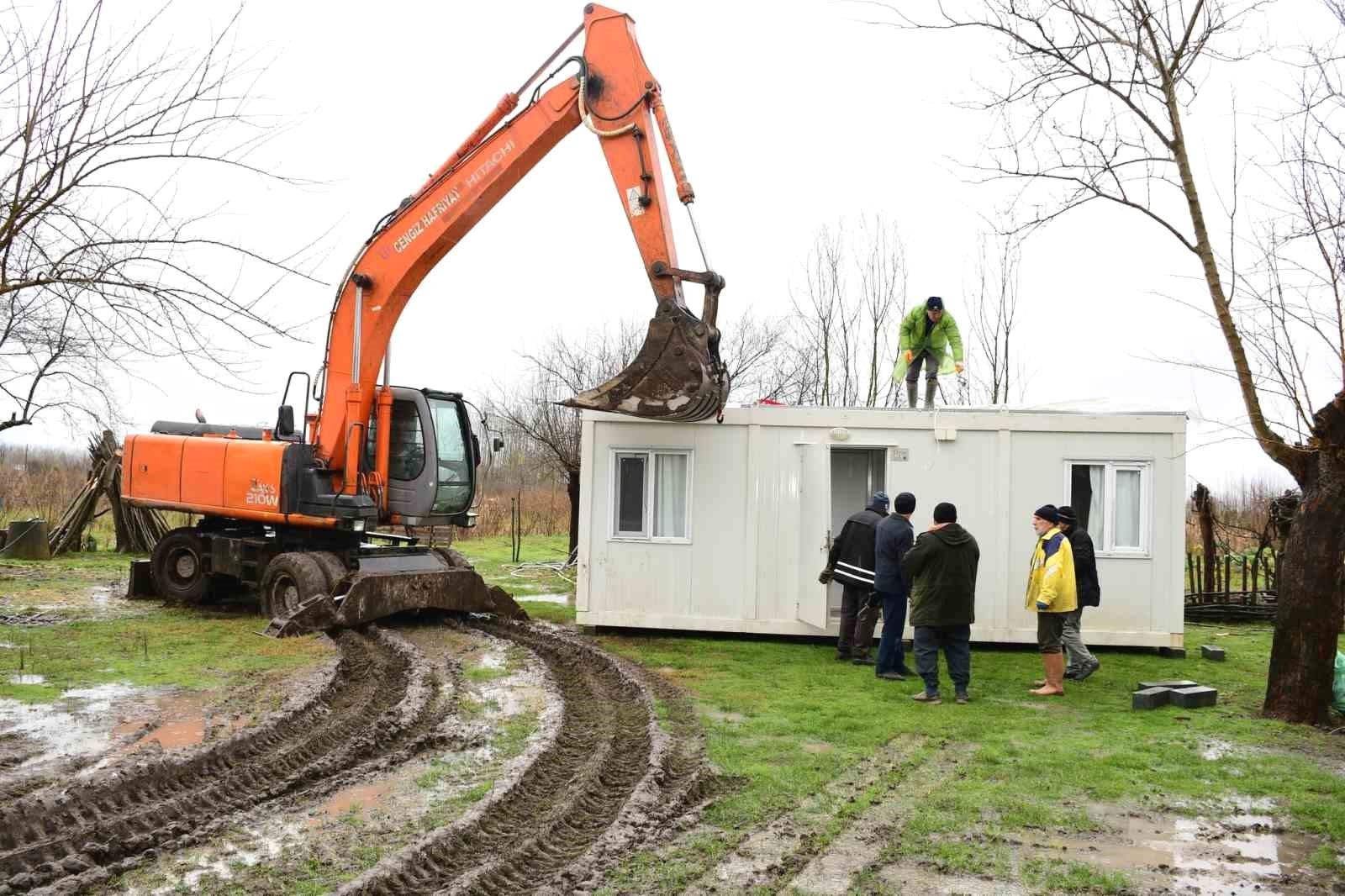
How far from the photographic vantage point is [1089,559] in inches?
396

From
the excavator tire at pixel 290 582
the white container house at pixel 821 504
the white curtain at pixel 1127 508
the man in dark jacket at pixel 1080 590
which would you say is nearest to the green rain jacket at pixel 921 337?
the white container house at pixel 821 504

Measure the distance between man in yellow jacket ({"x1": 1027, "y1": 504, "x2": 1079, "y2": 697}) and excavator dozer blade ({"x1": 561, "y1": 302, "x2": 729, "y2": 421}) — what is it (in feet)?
10.4

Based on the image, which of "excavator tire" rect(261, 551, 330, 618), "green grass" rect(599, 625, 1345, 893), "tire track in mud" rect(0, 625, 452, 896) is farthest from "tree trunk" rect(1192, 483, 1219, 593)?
"excavator tire" rect(261, 551, 330, 618)

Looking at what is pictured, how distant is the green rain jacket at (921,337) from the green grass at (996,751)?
393 cm

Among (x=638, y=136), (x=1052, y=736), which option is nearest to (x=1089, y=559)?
(x=1052, y=736)

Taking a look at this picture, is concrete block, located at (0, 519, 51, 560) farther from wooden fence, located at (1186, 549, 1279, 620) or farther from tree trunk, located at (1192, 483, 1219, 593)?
tree trunk, located at (1192, 483, 1219, 593)

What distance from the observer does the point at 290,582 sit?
478 inches

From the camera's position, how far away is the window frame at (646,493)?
12008mm

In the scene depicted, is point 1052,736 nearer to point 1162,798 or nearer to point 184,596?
point 1162,798

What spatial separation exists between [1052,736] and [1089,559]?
2732 millimetres

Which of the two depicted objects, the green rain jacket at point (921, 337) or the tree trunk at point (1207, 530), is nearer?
the green rain jacket at point (921, 337)

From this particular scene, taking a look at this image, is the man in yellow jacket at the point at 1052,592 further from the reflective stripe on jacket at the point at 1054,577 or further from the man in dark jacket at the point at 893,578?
the man in dark jacket at the point at 893,578

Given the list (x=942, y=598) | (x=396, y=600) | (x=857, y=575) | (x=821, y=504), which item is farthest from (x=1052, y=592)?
(x=396, y=600)

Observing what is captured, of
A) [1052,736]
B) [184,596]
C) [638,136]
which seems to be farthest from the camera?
[184,596]
